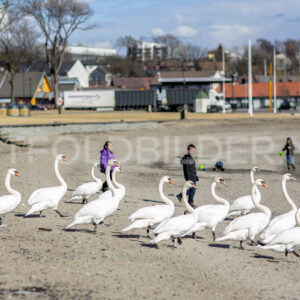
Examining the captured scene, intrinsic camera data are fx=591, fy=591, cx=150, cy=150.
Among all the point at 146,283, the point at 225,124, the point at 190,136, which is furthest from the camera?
the point at 225,124

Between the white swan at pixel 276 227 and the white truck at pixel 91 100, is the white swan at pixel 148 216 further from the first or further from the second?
the white truck at pixel 91 100

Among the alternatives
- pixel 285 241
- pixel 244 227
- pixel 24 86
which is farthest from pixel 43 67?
pixel 285 241

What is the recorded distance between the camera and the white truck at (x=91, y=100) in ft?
250

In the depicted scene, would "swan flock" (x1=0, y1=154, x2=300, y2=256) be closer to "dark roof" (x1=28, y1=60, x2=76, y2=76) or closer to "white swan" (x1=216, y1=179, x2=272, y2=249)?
"white swan" (x1=216, y1=179, x2=272, y2=249)

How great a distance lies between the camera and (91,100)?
253ft

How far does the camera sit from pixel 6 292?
8250mm

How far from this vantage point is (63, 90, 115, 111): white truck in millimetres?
76188

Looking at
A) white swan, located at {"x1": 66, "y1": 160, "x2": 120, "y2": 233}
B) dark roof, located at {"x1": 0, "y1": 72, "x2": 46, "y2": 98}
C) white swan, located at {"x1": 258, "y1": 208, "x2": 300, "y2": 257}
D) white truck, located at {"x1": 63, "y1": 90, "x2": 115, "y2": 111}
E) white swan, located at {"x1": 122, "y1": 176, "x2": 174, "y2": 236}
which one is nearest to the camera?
white swan, located at {"x1": 258, "y1": 208, "x2": 300, "y2": 257}

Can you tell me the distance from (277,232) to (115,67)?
165 m

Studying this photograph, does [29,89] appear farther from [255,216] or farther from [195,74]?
[255,216]

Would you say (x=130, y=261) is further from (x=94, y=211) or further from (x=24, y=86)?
(x=24, y=86)

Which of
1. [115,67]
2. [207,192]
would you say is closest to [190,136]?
[207,192]

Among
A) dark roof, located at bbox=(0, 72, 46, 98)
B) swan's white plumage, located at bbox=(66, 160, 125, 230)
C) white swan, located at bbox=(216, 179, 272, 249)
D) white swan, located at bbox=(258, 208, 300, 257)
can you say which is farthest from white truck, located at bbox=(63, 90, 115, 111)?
white swan, located at bbox=(258, 208, 300, 257)

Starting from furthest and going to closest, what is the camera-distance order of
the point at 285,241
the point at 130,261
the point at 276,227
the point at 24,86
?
the point at 24,86
the point at 276,227
the point at 285,241
the point at 130,261
